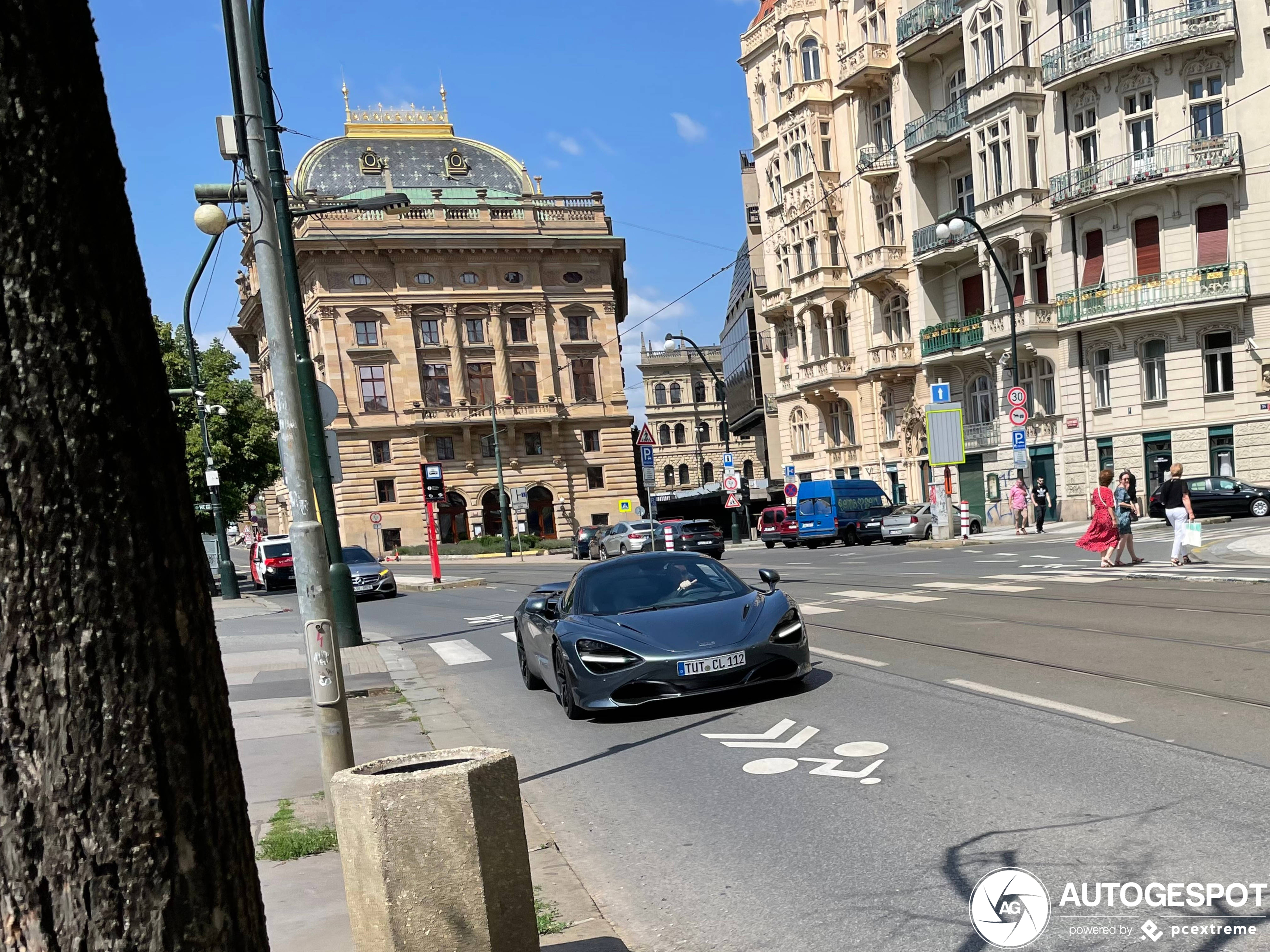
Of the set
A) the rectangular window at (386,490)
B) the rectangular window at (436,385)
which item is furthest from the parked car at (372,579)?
the rectangular window at (436,385)

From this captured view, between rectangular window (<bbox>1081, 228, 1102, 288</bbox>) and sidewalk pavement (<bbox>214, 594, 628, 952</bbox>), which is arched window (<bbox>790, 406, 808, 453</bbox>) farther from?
sidewalk pavement (<bbox>214, 594, 628, 952</bbox>)

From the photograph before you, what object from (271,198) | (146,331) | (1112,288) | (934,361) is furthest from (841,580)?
(934,361)

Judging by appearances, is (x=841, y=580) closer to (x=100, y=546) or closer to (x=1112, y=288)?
(x=100, y=546)

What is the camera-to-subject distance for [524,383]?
70.7 metres

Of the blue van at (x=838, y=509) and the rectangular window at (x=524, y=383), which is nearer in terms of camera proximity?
the blue van at (x=838, y=509)

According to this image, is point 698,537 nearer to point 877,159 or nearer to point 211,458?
point 211,458

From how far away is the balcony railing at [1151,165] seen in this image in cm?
3328

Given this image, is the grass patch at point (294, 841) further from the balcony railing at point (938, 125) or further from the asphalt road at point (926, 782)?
the balcony railing at point (938, 125)

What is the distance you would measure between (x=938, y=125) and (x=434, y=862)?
43.6 m

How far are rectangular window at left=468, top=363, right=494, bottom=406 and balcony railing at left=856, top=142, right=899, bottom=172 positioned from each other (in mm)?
29922

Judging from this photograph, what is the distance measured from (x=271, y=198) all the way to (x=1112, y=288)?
34.0 m

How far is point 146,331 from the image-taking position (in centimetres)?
247

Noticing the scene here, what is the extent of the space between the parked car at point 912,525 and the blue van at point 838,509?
2316 mm
